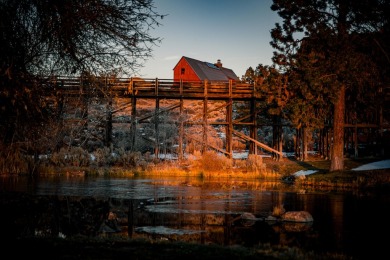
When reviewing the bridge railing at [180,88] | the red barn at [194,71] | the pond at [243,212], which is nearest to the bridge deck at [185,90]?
the bridge railing at [180,88]

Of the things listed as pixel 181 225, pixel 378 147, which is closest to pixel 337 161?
pixel 378 147

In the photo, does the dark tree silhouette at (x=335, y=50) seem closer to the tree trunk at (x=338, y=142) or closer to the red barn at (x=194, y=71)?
the tree trunk at (x=338, y=142)

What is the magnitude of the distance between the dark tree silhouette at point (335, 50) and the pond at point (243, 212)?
651cm

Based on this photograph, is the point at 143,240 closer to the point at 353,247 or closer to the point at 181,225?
the point at 181,225

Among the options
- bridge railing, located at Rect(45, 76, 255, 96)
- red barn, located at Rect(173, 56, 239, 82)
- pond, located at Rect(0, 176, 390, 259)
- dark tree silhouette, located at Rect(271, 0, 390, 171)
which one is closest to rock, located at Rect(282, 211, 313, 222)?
pond, located at Rect(0, 176, 390, 259)

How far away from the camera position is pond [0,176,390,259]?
34.7 feet

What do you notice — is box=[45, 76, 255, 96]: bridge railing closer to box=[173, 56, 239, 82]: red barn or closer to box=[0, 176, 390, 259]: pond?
box=[0, 176, 390, 259]: pond

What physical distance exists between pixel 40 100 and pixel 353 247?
23.5 ft

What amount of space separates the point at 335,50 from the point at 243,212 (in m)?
14.5

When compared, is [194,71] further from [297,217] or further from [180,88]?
[297,217]

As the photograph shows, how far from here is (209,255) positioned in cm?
809

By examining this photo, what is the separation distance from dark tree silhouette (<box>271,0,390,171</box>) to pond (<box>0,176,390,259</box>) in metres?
6.51

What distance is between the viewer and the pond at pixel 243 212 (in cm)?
1058

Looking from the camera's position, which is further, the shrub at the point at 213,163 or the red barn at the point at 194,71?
the red barn at the point at 194,71
